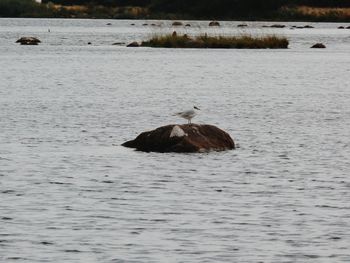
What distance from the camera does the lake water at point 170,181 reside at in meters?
20.0

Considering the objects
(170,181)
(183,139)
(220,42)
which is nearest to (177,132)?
(183,139)

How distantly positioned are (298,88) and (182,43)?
54576mm

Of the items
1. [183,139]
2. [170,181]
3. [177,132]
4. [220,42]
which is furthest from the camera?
[220,42]

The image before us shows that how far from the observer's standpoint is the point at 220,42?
11719 centimetres

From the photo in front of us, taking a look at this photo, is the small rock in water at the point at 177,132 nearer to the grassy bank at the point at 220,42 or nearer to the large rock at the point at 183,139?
the large rock at the point at 183,139

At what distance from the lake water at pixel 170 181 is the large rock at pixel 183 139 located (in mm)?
326

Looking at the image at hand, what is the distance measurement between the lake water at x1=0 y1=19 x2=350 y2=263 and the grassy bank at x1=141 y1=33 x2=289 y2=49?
54421 mm

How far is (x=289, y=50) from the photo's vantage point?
12262 cm

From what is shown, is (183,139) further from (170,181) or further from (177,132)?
(170,181)

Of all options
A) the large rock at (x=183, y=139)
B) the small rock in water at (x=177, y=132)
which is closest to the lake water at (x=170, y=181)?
the large rock at (x=183, y=139)

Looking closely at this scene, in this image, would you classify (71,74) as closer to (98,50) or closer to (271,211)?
(98,50)

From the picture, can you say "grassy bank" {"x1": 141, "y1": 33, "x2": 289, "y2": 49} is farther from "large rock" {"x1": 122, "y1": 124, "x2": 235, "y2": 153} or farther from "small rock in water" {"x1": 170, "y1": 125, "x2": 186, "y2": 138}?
"small rock in water" {"x1": 170, "y1": 125, "x2": 186, "y2": 138}

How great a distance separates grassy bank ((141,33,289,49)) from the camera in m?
117

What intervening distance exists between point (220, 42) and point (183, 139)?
86.2 m
